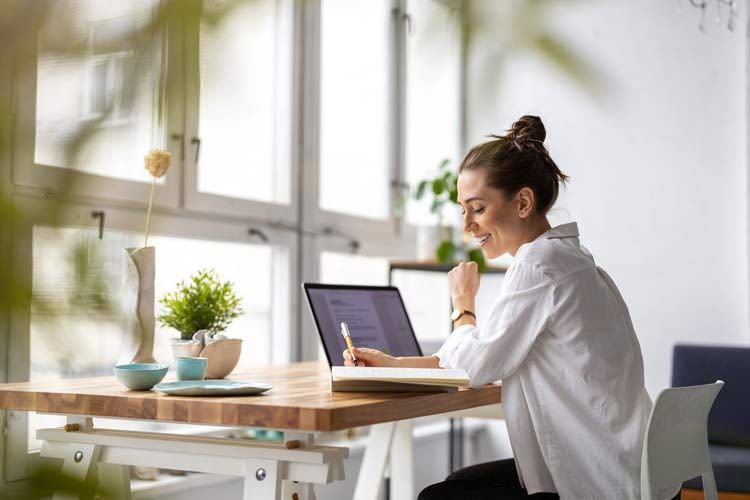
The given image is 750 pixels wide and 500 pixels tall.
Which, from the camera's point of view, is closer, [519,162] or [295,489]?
[295,489]

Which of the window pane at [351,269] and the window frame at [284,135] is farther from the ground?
the window frame at [284,135]

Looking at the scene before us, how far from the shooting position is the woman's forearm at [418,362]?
154cm

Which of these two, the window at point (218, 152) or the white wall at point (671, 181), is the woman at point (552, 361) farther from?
the white wall at point (671, 181)

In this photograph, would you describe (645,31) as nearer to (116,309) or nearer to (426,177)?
(426,177)

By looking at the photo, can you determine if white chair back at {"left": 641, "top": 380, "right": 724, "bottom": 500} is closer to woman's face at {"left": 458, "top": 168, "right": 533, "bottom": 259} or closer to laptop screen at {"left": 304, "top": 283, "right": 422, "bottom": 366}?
woman's face at {"left": 458, "top": 168, "right": 533, "bottom": 259}

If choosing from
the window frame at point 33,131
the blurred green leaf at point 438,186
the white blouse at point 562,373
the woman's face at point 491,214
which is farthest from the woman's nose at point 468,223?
the blurred green leaf at point 438,186

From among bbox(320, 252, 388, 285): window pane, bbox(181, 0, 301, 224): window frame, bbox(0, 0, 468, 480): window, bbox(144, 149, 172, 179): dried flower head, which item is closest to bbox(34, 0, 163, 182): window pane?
bbox(0, 0, 468, 480): window

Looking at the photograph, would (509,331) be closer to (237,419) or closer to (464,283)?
(464,283)

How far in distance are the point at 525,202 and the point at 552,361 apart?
290 mm

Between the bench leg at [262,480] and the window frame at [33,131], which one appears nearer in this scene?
the window frame at [33,131]

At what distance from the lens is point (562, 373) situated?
1.46 metres

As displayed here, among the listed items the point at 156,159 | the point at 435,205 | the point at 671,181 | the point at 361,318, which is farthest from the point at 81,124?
the point at 671,181

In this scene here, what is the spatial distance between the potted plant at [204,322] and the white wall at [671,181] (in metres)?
1.96

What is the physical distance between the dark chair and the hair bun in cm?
158
